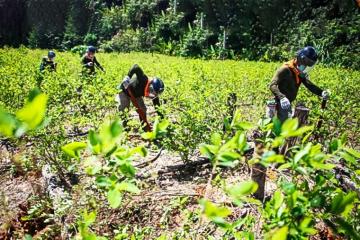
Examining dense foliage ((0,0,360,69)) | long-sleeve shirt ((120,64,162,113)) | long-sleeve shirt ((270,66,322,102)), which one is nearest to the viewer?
long-sleeve shirt ((270,66,322,102))

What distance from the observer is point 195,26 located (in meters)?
26.8

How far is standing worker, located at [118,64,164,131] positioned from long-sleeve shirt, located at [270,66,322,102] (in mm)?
1763

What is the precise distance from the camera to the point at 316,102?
6.77 m

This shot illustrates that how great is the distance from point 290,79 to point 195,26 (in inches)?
870

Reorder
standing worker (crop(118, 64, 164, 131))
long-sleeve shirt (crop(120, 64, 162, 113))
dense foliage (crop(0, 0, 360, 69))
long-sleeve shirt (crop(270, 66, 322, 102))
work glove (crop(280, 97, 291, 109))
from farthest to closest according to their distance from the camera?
dense foliage (crop(0, 0, 360, 69)) → long-sleeve shirt (crop(120, 64, 162, 113)) → standing worker (crop(118, 64, 164, 131)) → long-sleeve shirt (crop(270, 66, 322, 102)) → work glove (crop(280, 97, 291, 109))

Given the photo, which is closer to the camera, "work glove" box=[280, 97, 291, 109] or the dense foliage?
"work glove" box=[280, 97, 291, 109]

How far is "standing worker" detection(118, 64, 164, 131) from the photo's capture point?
6223 mm

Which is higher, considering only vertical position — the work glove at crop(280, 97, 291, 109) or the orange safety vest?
the orange safety vest

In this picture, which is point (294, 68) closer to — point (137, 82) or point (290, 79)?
point (290, 79)

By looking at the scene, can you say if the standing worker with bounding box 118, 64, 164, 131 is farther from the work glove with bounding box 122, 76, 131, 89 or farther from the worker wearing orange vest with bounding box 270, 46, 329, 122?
the worker wearing orange vest with bounding box 270, 46, 329, 122

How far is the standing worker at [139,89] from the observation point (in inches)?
245

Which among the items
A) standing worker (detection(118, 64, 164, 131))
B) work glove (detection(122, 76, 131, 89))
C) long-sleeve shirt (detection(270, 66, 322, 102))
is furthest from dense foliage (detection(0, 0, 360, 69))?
work glove (detection(122, 76, 131, 89))

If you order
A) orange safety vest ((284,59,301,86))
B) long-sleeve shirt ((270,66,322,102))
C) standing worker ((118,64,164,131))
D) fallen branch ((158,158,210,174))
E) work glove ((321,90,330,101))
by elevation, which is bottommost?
fallen branch ((158,158,210,174))

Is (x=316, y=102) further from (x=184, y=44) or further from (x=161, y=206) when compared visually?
(x=184, y=44)
